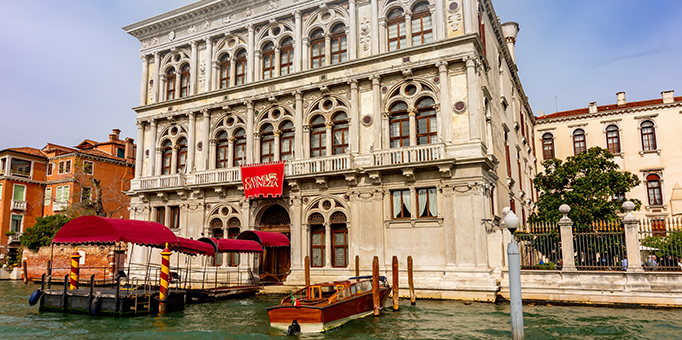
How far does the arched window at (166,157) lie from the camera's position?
1050 inches

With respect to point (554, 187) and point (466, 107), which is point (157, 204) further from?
point (554, 187)

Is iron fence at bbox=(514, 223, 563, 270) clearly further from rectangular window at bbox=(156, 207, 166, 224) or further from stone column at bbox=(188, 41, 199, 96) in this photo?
stone column at bbox=(188, 41, 199, 96)

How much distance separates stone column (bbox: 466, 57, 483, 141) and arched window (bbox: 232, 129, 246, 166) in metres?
11.3

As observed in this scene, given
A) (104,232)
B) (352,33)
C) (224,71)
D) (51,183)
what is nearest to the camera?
(104,232)

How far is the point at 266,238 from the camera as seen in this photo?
20984 mm

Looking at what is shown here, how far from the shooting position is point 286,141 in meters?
23.4

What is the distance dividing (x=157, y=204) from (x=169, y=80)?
7.13 metres

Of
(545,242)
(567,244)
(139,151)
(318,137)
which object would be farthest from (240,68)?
(567,244)

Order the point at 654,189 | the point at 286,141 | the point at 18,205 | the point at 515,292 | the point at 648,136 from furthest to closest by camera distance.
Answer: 1. the point at 18,205
2. the point at 648,136
3. the point at 654,189
4. the point at 286,141
5. the point at 515,292

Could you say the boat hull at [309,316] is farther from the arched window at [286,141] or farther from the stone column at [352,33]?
the stone column at [352,33]

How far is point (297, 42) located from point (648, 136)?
27.6 m

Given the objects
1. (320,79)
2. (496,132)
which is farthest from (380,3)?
(496,132)

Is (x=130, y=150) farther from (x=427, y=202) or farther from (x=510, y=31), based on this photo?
(x=510, y=31)

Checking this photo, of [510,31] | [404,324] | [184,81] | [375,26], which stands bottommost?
[404,324]
